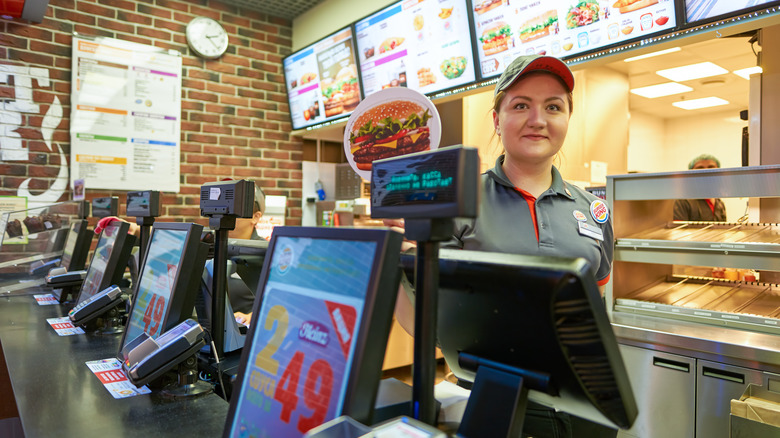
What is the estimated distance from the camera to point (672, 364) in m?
1.94

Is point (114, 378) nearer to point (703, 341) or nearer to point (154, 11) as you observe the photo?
point (703, 341)

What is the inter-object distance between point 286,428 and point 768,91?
2.58m

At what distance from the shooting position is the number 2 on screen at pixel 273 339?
2.57ft

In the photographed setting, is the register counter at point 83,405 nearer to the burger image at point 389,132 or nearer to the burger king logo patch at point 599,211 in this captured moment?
the burger image at point 389,132

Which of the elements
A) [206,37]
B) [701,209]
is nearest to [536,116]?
[206,37]

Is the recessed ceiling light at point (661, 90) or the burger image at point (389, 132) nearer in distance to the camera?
the burger image at point (389, 132)

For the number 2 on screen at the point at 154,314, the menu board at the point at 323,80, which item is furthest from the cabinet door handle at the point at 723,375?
the menu board at the point at 323,80

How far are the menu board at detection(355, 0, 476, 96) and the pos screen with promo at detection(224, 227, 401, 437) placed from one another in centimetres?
237

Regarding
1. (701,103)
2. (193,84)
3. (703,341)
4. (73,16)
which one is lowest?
(703,341)

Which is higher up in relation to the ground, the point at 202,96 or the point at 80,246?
the point at 202,96

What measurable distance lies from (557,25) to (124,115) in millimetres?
3061

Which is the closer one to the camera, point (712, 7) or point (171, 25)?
point (712, 7)

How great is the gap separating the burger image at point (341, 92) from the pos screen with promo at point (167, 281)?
244cm

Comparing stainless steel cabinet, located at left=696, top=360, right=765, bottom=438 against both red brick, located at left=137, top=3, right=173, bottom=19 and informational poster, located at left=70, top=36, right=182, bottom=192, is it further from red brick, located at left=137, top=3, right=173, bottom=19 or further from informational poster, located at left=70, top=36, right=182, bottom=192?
red brick, located at left=137, top=3, right=173, bottom=19
